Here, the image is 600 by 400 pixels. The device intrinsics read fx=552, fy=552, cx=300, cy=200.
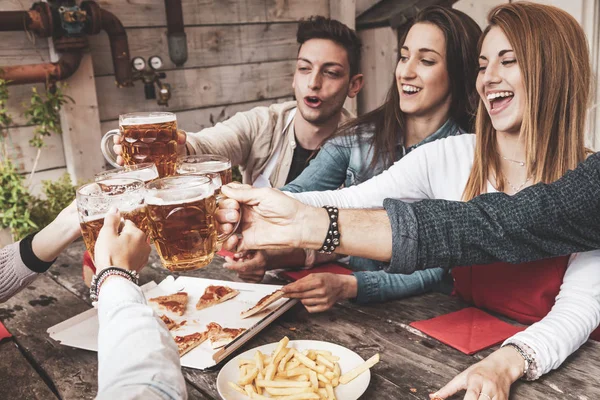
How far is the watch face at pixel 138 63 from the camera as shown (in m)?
3.48

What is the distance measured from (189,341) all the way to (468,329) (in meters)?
0.67

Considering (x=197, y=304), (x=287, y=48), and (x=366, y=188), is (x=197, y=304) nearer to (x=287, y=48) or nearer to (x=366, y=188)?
(x=366, y=188)

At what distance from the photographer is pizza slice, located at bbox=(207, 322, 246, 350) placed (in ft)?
4.16

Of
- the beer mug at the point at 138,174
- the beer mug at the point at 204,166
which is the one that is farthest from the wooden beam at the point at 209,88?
the beer mug at the point at 138,174

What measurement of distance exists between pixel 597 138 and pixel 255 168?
2044 millimetres

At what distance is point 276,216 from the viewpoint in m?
1.33

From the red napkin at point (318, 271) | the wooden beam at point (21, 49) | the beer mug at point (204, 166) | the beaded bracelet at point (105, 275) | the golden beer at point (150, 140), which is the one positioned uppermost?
the wooden beam at point (21, 49)

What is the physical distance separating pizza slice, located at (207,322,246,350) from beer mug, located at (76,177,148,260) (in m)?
0.33

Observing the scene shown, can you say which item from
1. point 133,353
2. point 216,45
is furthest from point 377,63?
point 133,353

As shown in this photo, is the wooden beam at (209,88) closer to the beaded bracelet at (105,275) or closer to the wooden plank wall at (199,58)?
the wooden plank wall at (199,58)

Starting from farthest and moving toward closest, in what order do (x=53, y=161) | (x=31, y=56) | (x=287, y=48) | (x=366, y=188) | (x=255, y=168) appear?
(x=287, y=48) → (x=53, y=161) → (x=31, y=56) → (x=255, y=168) → (x=366, y=188)

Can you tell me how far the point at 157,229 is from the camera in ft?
3.64

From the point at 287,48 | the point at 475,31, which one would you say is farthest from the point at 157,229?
the point at 287,48

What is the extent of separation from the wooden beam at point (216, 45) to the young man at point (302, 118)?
122 cm
